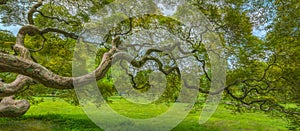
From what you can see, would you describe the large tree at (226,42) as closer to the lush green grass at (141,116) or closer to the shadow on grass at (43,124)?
the shadow on grass at (43,124)

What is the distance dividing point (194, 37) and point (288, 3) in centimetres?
206

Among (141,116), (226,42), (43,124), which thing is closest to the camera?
(226,42)

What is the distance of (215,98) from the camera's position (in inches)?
249

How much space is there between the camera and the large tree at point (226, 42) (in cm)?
478

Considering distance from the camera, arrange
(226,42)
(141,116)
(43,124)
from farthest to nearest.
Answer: (141,116), (43,124), (226,42)

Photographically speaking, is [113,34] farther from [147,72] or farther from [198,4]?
[198,4]

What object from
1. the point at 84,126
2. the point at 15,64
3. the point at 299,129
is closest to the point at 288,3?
the point at 299,129

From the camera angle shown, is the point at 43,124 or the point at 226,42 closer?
the point at 226,42

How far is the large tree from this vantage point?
4.78m

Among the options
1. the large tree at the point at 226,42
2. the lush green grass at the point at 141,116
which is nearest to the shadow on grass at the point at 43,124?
the lush green grass at the point at 141,116

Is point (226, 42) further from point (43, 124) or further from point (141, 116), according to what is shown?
point (43, 124)

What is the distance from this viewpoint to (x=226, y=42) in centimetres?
580

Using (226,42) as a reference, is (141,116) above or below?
below

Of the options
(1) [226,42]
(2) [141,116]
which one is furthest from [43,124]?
(1) [226,42]
